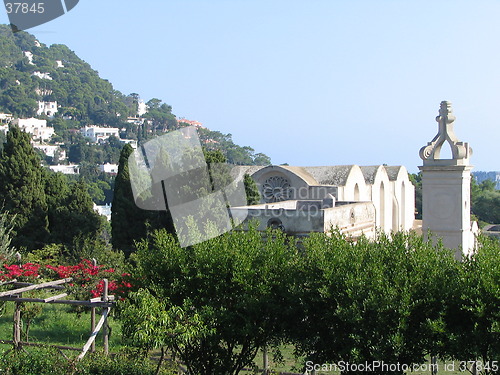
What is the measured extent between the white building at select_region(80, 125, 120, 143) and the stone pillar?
160 metres

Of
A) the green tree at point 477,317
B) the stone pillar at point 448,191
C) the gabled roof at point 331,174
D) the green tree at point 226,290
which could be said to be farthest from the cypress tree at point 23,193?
the green tree at point 477,317

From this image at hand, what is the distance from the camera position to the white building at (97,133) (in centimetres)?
17262

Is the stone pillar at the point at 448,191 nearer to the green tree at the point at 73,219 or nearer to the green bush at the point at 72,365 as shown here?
the green bush at the point at 72,365

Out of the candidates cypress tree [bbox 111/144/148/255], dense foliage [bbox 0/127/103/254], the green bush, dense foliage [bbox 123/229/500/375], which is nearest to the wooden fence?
the green bush

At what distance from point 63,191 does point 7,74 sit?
177 meters

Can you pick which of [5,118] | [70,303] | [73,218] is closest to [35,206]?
[73,218]

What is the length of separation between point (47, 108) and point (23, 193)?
579 feet

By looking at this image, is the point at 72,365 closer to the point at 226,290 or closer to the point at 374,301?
the point at 226,290

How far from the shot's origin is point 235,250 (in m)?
10.2

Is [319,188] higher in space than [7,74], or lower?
lower

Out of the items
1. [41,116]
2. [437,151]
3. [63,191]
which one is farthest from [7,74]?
[437,151]

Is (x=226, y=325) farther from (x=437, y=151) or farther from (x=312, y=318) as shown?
(x=437, y=151)

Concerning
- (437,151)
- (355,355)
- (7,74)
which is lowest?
(355,355)

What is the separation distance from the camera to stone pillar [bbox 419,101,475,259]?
16031 mm
